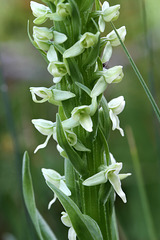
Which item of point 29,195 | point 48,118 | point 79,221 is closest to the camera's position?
point 79,221

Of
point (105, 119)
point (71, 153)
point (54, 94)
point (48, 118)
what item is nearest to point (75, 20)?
point (54, 94)

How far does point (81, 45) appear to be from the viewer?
5.13 ft

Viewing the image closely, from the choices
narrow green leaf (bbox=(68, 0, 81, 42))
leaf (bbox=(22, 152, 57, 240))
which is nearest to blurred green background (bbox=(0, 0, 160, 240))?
leaf (bbox=(22, 152, 57, 240))

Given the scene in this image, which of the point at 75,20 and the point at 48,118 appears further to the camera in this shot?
the point at 48,118

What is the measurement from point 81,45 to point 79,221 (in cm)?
64

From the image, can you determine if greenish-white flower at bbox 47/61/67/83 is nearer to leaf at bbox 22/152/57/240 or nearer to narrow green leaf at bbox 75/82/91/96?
narrow green leaf at bbox 75/82/91/96

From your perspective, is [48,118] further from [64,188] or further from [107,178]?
[107,178]

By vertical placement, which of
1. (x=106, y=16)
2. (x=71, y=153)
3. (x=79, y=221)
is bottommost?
(x=79, y=221)

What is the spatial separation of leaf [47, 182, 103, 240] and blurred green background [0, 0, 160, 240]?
0.64m

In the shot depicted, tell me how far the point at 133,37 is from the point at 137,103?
0.97 metres

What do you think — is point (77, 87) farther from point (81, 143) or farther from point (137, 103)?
point (137, 103)

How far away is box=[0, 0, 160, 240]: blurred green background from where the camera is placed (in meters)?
2.89

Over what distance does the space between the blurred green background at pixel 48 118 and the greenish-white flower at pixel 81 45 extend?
0.67 metres

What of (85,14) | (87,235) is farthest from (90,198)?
(85,14)
